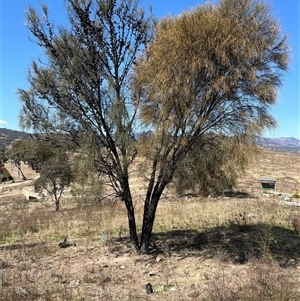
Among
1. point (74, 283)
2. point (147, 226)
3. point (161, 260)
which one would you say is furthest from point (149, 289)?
point (147, 226)

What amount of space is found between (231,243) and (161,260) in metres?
2.23

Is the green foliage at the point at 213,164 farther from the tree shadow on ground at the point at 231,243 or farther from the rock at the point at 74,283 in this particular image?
the rock at the point at 74,283

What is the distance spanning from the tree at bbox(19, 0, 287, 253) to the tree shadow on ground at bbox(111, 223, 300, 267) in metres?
1.81

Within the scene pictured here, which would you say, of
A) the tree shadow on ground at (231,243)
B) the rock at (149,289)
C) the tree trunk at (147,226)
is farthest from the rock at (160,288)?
the tree trunk at (147,226)

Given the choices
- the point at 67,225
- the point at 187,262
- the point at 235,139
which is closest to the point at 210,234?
the point at 187,262

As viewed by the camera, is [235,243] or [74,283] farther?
[235,243]

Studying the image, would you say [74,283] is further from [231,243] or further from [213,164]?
[231,243]

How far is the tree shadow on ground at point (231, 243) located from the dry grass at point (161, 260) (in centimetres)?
3

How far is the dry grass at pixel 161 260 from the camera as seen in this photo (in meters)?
6.33

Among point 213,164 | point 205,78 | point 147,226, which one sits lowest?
point 147,226

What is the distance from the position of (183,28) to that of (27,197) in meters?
29.9

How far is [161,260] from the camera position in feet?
29.5

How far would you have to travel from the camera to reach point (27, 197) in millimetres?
34562

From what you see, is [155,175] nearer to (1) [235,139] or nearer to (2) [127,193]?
(2) [127,193]
